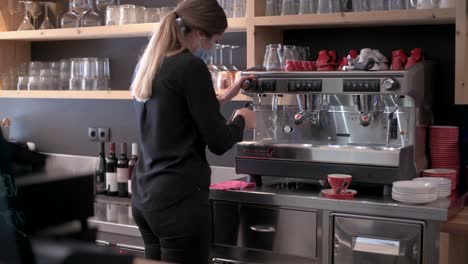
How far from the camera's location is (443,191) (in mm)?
2561

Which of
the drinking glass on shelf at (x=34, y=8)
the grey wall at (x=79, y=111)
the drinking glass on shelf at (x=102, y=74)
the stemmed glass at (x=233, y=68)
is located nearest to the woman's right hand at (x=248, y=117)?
the stemmed glass at (x=233, y=68)

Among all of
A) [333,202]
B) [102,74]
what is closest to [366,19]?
[333,202]

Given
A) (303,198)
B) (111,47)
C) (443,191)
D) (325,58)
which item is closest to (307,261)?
(303,198)

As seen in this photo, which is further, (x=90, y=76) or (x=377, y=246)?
(x=90, y=76)

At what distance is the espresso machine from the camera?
2541 millimetres

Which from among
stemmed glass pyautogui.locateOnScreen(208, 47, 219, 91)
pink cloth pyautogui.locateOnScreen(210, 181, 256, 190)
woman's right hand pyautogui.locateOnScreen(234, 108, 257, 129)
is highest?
stemmed glass pyautogui.locateOnScreen(208, 47, 219, 91)

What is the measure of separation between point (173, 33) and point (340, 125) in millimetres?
853

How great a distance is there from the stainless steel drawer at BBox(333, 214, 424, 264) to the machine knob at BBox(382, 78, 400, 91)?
0.48 meters

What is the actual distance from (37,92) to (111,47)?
49 cm

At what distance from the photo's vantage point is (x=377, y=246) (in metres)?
2.39

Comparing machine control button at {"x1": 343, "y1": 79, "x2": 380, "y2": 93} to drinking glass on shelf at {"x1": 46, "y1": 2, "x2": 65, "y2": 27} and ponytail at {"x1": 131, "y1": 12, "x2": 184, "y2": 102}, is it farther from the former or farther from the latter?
drinking glass on shelf at {"x1": 46, "y1": 2, "x2": 65, "y2": 27}

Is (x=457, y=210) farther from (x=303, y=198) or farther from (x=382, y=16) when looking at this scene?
(x=382, y=16)

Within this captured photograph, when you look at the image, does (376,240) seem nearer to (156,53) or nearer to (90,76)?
(156,53)

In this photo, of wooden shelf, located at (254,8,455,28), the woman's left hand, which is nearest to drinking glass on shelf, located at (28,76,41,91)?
the woman's left hand
